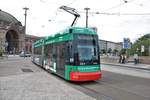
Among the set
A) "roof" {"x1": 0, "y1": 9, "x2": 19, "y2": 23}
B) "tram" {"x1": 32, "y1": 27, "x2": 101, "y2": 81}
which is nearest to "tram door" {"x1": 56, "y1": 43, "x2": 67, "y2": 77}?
"tram" {"x1": 32, "y1": 27, "x2": 101, "y2": 81}

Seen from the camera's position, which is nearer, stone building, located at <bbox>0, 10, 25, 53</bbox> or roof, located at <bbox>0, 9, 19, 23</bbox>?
roof, located at <bbox>0, 9, 19, 23</bbox>

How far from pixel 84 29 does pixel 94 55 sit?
162 centimetres

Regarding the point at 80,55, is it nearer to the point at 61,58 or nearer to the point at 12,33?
the point at 61,58

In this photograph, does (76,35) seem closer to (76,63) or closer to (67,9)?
(76,63)

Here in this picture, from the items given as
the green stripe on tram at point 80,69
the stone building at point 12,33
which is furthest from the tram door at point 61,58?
the stone building at point 12,33

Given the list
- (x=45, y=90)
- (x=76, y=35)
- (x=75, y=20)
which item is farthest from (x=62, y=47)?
(x=45, y=90)

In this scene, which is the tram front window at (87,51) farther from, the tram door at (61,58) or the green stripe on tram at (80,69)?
the tram door at (61,58)

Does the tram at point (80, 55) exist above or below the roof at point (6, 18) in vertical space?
below

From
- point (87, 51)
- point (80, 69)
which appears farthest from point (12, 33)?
point (80, 69)

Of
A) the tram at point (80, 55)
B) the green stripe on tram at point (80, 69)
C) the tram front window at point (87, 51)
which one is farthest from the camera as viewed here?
the tram front window at point (87, 51)

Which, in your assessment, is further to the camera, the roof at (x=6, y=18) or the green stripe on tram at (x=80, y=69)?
the roof at (x=6, y=18)

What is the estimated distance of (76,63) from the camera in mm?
16219

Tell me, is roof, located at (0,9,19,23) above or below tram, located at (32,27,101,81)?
above

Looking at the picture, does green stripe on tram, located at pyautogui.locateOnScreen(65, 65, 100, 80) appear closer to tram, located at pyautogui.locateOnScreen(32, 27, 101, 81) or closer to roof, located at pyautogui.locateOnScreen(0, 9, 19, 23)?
tram, located at pyautogui.locateOnScreen(32, 27, 101, 81)
